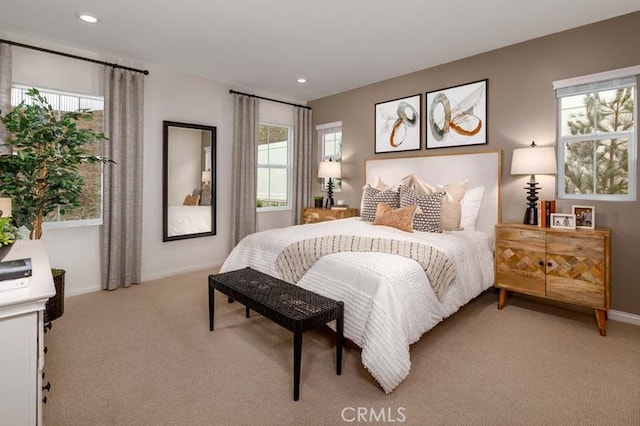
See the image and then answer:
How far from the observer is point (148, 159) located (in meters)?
4.05

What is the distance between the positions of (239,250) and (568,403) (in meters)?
2.64

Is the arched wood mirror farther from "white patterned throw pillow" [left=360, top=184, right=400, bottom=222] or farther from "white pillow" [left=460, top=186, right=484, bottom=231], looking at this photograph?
"white pillow" [left=460, top=186, right=484, bottom=231]

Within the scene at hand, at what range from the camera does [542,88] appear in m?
3.29

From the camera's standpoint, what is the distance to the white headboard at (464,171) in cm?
359

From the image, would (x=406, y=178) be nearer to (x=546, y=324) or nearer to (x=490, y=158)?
(x=490, y=158)

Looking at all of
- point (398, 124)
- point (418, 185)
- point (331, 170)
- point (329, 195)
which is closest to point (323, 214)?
point (329, 195)

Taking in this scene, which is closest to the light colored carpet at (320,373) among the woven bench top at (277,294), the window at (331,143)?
the woven bench top at (277,294)

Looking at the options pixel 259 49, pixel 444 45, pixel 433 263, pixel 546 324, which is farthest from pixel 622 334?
pixel 259 49

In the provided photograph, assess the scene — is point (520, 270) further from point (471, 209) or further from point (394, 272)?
point (394, 272)

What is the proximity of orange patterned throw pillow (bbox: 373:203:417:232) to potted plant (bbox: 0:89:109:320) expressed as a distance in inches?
105

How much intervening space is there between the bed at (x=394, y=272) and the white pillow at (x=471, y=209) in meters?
0.02

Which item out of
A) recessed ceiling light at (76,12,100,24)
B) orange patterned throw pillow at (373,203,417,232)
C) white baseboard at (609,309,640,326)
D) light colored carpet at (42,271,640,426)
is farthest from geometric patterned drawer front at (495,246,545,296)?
recessed ceiling light at (76,12,100,24)

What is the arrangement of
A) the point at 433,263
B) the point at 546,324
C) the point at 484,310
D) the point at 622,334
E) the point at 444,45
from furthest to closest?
the point at 444,45
the point at 484,310
the point at 546,324
the point at 622,334
the point at 433,263

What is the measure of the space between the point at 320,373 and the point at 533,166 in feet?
8.24
